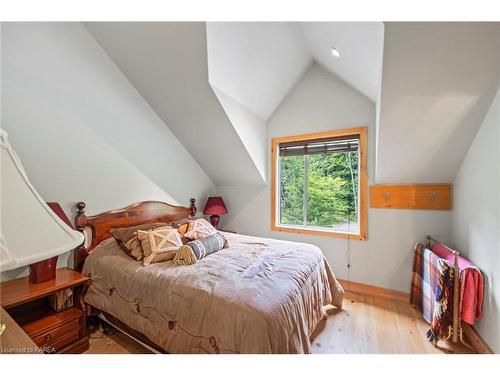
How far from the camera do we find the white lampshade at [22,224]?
0.42 metres

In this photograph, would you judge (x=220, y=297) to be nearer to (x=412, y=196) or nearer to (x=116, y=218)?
(x=116, y=218)

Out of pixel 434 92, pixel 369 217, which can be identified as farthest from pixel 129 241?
pixel 434 92

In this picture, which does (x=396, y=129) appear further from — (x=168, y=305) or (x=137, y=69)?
(x=137, y=69)

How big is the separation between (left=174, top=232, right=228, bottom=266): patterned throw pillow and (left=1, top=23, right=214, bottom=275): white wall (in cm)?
96

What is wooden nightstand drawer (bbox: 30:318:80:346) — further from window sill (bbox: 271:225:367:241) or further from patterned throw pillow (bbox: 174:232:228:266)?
window sill (bbox: 271:225:367:241)

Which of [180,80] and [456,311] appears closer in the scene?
[456,311]

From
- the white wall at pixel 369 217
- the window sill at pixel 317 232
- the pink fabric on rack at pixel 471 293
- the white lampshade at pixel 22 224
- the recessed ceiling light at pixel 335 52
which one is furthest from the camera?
the window sill at pixel 317 232

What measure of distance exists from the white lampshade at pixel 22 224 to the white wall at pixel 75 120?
1.56 meters

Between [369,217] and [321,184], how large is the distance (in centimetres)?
67

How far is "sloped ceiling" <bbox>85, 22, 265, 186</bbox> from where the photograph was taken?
167 cm

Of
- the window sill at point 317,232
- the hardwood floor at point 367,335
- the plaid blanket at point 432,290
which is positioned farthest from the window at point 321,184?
the hardwood floor at point 367,335

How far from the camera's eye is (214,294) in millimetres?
1194

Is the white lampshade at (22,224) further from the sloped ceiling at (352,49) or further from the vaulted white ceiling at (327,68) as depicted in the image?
the sloped ceiling at (352,49)

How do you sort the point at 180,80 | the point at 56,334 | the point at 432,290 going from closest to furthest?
the point at 56,334 → the point at 432,290 → the point at 180,80
